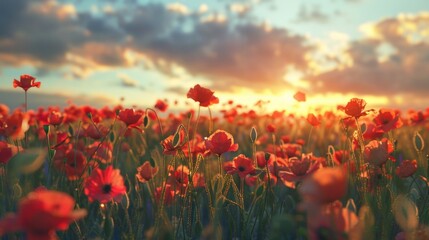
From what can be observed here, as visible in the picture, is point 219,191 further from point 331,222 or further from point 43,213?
point 43,213

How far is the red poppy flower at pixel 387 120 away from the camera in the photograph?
240cm

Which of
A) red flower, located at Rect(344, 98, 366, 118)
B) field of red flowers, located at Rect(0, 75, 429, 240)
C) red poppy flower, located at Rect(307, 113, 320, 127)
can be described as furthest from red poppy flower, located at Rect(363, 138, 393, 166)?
red poppy flower, located at Rect(307, 113, 320, 127)

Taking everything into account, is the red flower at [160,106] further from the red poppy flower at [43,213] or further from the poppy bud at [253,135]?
the red poppy flower at [43,213]

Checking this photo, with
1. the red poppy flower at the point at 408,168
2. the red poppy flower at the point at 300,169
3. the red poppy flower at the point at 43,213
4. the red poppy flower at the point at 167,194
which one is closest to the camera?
the red poppy flower at the point at 43,213

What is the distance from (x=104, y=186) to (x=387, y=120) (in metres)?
1.57

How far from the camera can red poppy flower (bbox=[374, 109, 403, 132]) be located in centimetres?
240

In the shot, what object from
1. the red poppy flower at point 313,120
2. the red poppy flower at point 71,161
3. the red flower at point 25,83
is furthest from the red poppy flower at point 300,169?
the red flower at point 25,83

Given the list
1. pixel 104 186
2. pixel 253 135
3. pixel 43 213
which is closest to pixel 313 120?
pixel 253 135

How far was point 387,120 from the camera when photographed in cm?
245

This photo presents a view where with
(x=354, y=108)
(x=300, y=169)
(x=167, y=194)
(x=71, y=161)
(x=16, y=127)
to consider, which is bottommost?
(x=167, y=194)

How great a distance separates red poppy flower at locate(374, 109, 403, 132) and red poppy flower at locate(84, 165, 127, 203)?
1431 millimetres

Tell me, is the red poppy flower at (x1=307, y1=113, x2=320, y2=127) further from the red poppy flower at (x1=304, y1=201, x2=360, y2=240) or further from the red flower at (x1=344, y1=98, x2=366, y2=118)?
the red poppy flower at (x1=304, y1=201, x2=360, y2=240)

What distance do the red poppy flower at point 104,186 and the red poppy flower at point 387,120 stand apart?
1.43m

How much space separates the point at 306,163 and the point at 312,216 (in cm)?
73
